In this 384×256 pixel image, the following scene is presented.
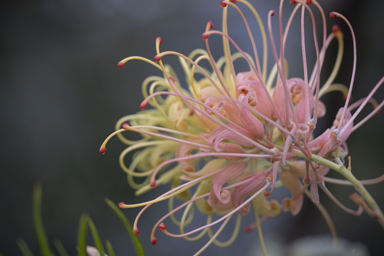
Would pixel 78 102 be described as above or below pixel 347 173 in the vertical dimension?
above

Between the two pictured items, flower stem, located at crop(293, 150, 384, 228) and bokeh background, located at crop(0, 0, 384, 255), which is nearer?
flower stem, located at crop(293, 150, 384, 228)

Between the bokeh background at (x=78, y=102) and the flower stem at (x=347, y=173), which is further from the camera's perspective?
the bokeh background at (x=78, y=102)

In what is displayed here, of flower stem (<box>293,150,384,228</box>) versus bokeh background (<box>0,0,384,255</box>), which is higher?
bokeh background (<box>0,0,384,255</box>)

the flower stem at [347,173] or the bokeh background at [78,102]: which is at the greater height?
the bokeh background at [78,102]

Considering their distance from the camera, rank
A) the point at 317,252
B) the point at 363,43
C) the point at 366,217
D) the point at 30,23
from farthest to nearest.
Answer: the point at 30,23 → the point at 366,217 → the point at 363,43 → the point at 317,252

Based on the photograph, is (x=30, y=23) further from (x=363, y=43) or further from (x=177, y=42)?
(x=363, y=43)

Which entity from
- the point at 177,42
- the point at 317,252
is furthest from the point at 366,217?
the point at 177,42

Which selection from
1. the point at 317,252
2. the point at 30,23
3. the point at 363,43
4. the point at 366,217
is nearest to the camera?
the point at 317,252

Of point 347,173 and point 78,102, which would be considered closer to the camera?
point 347,173
